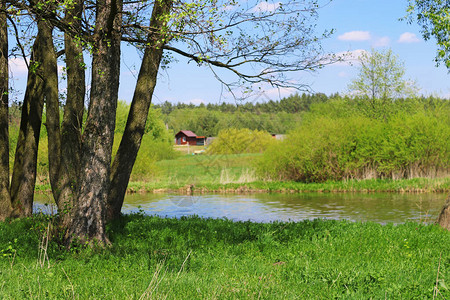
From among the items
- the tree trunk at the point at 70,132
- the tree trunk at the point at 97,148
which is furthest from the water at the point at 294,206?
the tree trunk at the point at 97,148

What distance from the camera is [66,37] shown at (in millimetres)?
10547

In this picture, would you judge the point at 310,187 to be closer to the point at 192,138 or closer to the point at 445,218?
the point at 192,138

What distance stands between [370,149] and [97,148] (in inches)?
870

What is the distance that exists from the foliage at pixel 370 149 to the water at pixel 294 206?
3.35 m

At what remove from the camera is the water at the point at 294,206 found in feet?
56.4

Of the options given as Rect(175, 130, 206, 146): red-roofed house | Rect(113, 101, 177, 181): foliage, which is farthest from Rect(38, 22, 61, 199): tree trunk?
Rect(175, 130, 206, 146): red-roofed house

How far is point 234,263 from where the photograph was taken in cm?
697

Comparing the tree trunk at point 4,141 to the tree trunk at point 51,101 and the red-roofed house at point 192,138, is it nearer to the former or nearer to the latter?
the tree trunk at point 51,101

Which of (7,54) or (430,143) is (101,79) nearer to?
(7,54)

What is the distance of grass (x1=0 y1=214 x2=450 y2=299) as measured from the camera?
5332 millimetres

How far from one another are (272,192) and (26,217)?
16478 millimetres

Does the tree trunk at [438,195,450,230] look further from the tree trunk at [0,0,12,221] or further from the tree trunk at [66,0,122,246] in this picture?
the tree trunk at [0,0,12,221]

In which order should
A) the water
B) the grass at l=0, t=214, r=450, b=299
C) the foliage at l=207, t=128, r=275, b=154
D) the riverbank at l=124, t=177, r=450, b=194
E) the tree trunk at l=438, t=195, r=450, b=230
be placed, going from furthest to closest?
the riverbank at l=124, t=177, r=450, b=194 → the water → the foliage at l=207, t=128, r=275, b=154 → the tree trunk at l=438, t=195, r=450, b=230 → the grass at l=0, t=214, r=450, b=299

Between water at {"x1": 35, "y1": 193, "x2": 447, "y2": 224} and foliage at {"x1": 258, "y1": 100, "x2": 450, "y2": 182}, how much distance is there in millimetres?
3345
